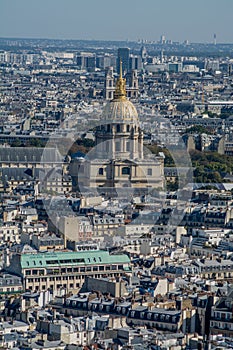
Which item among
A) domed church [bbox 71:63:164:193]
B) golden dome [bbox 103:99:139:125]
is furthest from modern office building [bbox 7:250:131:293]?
golden dome [bbox 103:99:139:125]

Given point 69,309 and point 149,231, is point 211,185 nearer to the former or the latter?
point 149,231

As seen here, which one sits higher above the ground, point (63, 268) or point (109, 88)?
point (109, 88)

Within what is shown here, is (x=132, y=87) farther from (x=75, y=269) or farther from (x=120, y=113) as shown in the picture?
(x=75, y=269)

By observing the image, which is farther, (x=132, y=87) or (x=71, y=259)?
(x=132, y=87)

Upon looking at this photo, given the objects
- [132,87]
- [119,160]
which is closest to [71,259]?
[119,160]

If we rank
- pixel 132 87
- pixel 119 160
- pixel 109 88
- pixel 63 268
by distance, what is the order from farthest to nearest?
1. pixel 132 87
2. pixel 109 88
3. pixel 119 160
4. pixel 63 268

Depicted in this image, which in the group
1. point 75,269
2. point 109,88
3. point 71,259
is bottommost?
point 75,269

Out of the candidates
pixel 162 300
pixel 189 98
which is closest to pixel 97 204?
pixel 162 300

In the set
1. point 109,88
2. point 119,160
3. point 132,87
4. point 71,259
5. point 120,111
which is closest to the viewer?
point 71,259
